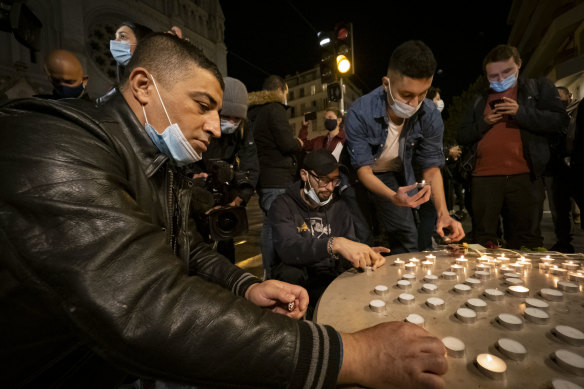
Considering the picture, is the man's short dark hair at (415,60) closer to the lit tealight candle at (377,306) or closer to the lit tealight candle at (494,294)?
the lit tealight candle at (494,294)

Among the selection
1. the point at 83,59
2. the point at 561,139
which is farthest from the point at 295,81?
the point at 561,139

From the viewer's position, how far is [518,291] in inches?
42.9

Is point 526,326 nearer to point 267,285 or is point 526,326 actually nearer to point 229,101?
point 267,285

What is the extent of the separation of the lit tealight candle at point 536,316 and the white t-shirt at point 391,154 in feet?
7.12

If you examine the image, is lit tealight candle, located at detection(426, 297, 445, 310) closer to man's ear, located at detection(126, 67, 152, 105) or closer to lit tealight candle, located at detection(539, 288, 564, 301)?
lit tealight candle, located at detection(539, 288, 564, 301)

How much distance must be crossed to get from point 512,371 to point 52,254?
3.80ft

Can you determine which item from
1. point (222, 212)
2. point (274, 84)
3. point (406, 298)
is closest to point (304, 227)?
point (222, 212)

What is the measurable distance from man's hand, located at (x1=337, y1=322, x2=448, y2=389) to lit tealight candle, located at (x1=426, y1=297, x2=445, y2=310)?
326 millimetres

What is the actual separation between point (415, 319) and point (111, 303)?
91 centimetres

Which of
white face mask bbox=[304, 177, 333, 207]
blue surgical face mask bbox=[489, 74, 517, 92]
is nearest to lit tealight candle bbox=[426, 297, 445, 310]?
white face mask bbox=[304, 177, 333, 207]

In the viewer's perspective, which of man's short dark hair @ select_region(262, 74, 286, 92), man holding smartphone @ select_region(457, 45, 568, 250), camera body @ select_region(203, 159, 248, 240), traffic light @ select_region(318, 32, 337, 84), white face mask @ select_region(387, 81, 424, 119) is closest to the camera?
camera body @ select_region(203, 159, 248, 240)

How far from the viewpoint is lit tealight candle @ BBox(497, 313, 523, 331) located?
848 millimetres

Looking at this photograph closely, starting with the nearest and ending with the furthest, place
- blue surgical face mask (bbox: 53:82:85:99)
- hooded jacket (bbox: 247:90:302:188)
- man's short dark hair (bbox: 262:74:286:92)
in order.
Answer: blue surgical face mask (bbox: 53:82:85:99) → hooded jacket (bbox: 247:90:302:188) → man's short dark hair (bbox: 262:74:286:92)

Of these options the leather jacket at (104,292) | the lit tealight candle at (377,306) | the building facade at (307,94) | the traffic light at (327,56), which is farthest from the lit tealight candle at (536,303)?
the building facade at (307,94)
